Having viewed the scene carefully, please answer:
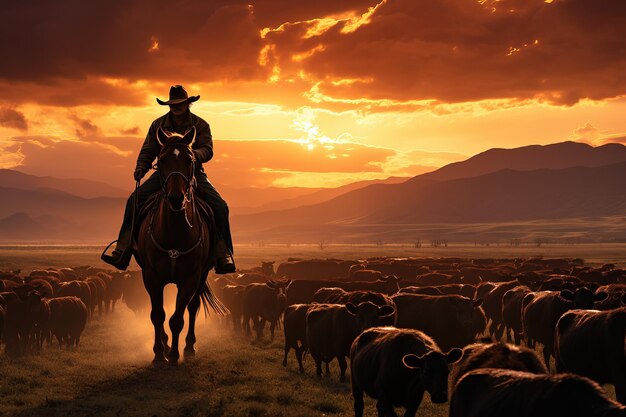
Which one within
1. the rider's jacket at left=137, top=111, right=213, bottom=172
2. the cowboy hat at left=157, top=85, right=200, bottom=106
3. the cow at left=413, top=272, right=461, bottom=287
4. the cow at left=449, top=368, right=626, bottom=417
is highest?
the cowboy hat at left=157, top=85, right=200, bottom=106

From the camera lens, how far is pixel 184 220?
11234mm

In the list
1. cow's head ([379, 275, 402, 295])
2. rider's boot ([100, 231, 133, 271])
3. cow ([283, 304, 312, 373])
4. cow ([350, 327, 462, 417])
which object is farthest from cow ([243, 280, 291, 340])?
cow ([350, 327, 462, 417])

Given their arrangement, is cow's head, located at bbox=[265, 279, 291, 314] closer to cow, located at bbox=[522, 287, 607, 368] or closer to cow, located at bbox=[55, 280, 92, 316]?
cow, located at bbox=[55, 280, 92, 316]

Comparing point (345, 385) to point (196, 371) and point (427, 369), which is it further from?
point (427, 369)

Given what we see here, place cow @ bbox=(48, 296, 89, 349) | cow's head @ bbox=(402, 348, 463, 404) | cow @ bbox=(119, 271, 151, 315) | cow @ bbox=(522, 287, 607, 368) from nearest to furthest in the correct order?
cow's head @ bbox=(402, 348, 463, 404)
cow @ bbox=(522, 287, 607, 368)
cow @ bbox=(48, 296, 89, 349)
cow @ bbox=(119, 271, 151, 315)

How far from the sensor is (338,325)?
45.1 ft

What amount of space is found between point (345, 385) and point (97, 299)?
17266 millimetres

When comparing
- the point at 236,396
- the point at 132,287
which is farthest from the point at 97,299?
the point at 236,396

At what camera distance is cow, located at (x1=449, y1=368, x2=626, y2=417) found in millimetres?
5215

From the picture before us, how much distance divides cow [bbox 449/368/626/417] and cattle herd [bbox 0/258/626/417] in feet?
0.03

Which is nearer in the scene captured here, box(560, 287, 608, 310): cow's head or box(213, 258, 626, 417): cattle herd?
box(213, 258, 626, 417): cattle herd

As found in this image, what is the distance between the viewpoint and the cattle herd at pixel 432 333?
20.0 feet

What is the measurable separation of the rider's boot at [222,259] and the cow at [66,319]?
26.8ft

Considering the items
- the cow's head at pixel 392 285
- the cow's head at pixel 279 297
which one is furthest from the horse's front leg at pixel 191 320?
the cow's head at pixel 392 285
